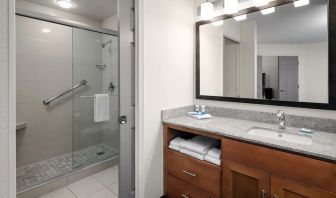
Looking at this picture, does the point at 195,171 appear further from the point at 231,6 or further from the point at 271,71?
the point at 231,6

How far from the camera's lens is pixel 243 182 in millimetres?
1173

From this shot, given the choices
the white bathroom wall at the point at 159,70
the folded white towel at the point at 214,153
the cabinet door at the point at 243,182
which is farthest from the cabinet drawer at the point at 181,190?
the folded white towel at the point at 214,153

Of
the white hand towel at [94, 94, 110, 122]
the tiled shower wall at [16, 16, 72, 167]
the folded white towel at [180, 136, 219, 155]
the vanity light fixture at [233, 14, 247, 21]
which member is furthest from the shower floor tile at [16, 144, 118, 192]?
the vanity light fixture at [233, 14, 247, 21]

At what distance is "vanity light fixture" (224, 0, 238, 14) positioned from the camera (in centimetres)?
162

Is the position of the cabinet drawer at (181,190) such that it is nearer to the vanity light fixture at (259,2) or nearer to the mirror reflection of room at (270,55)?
the mirror reflection of room at (270,55)

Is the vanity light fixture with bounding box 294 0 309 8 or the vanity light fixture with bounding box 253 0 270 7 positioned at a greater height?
the vanity light fixture with bounding box 253 0 270 7

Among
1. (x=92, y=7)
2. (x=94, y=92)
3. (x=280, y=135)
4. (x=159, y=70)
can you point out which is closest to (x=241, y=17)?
(x=159, y=70)

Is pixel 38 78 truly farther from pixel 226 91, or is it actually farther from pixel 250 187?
pixel 250 187

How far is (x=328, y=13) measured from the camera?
1249mm

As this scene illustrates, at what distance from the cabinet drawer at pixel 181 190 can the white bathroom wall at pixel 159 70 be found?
4.0 inches

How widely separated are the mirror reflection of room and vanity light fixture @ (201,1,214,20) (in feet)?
0.31

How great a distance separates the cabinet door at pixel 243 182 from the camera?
1.08m

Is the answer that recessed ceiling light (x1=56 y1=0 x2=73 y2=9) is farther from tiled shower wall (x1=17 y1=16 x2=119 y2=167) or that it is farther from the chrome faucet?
the chrome faucet

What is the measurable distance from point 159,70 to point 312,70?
123 cm
